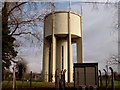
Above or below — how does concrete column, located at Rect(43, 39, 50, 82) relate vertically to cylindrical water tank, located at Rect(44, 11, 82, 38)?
below

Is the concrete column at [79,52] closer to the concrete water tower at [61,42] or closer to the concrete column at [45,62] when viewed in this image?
the concrete water tower at [61,42]

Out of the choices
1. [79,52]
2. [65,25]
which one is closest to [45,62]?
[79,52]

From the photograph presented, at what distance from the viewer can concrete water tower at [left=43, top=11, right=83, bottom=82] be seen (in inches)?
158

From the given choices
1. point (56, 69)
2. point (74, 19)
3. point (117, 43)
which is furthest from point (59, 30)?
point (117, 43)

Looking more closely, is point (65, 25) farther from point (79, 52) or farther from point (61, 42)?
point (79, 52)

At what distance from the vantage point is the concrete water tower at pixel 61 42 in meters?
4.02

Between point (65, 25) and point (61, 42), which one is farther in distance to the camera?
point (61, 42)

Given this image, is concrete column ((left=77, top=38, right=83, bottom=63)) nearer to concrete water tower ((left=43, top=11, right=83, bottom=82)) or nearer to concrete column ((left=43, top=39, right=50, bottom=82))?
concrete water tower ((left=43, top=11, right=83, bottom=82))

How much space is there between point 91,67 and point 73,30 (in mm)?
1291

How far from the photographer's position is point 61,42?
4961mm

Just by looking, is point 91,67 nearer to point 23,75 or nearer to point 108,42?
point 108,42

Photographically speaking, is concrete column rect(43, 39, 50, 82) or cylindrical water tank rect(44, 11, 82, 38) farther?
concrete column rect(43, 39, 50, 82)

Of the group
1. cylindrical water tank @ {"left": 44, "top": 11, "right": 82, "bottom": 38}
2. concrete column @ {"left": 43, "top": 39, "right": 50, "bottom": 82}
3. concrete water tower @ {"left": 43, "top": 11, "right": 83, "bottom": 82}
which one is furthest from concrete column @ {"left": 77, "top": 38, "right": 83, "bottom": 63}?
concrete column @ {"left": 43, "top": 39, "right": 50, "bottom": 82}

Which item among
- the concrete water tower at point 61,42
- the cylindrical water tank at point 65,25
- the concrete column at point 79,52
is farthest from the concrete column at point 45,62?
the concrete column at point 79,52
